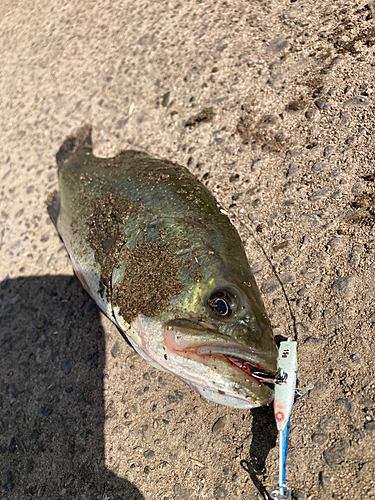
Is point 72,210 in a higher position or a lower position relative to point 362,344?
higher

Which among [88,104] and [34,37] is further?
[34,37]

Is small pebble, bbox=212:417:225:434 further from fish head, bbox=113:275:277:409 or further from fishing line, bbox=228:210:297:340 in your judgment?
fishing line, bbox=228:210:297:340

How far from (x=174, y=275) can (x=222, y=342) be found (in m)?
0.56

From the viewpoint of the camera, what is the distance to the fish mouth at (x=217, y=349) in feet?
7.60

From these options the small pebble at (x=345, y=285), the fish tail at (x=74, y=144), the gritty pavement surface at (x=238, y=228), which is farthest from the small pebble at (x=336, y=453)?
the fish tail at (x=74, y=144)

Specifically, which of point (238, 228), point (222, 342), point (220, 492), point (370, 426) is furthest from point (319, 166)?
point (220, 492)

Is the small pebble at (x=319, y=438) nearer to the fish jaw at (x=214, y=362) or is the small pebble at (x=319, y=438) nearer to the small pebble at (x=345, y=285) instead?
the fish jaw at (x=214, y=362)

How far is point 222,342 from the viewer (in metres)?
2.36

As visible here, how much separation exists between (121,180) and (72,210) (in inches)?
24.7

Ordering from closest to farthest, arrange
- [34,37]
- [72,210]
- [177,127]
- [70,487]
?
[70,487]
[72,210]
[177,127]
[34,37]

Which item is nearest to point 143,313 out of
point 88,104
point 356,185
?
point 356,185

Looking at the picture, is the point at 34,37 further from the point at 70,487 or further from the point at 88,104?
the point at 70,487

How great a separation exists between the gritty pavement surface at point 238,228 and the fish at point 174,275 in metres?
0.47

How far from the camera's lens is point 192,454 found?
2.81 meters
